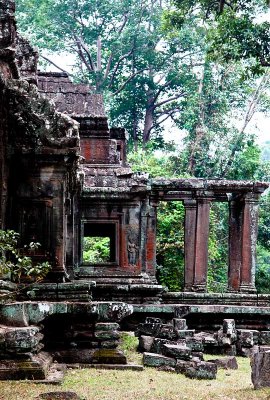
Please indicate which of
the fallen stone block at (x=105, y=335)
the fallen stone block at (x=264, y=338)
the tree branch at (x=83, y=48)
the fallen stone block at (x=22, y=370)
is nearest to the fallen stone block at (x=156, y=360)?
the fallen stone block at (x=105, y=335)

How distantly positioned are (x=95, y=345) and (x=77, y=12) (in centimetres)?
3128

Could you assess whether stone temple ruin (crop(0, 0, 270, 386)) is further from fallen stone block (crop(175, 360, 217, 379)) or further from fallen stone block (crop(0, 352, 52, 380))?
fallen stone block (crop(175, 360, 217, 379))

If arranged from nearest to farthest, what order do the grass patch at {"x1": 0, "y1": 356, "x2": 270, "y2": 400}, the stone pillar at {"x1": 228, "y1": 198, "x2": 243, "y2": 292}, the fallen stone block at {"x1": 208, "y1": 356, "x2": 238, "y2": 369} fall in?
the grass patch at {"x1": 0, "y1": 356, "x2": 270, "y2": 400}, the fallen stone block at {"x1": 208, "y1": 356, "x2": 238, "y2": 369}, the stone pillar at {"x1": 228, "y1": 198, "x2": 243, "y2": 292}

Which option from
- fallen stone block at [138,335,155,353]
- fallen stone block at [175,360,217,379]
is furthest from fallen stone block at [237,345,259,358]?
fallen stone block at [175,360,217,379]

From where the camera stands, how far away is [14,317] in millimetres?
6453

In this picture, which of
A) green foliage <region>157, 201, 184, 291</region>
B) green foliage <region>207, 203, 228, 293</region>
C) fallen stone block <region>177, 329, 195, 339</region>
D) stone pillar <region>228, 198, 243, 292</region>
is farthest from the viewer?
green foliage <region>207, 203, 228, 293</region>

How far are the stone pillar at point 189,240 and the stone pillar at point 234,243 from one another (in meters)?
1.43

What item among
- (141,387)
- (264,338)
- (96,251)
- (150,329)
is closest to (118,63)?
(96,251)

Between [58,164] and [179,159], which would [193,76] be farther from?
[58,164]

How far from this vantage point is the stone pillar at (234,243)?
57.8 ft

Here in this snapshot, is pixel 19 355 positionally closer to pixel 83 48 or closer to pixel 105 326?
pixel 105 326

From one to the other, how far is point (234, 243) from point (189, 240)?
1610 millimetres

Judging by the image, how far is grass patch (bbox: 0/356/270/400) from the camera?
574cm

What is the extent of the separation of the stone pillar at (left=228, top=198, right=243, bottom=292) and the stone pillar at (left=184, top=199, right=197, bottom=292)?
56.3 inches
